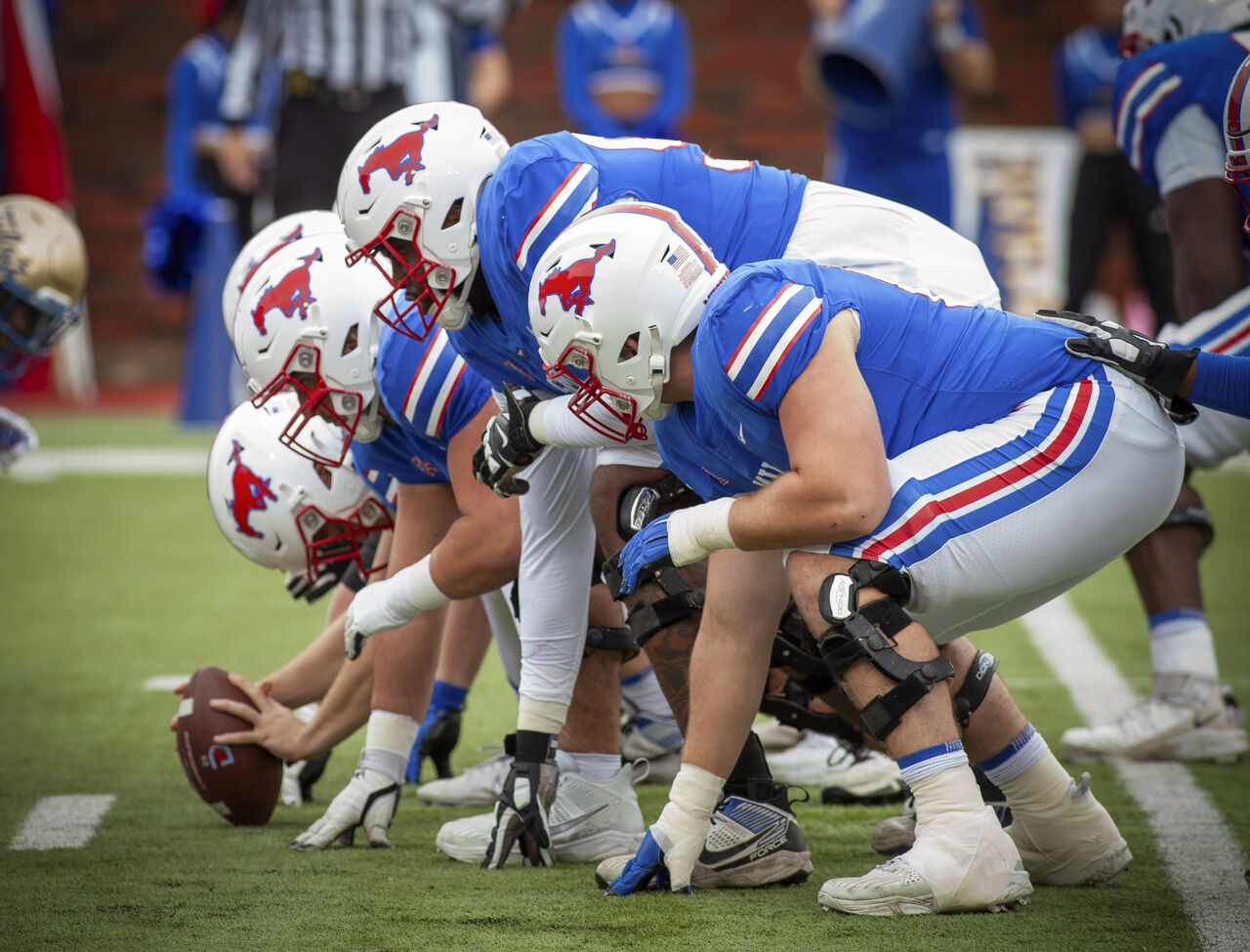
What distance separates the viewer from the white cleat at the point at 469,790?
3.50m

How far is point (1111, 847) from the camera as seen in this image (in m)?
2.73

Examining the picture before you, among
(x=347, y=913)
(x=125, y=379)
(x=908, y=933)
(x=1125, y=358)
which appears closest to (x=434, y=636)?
(x=347, y=913)

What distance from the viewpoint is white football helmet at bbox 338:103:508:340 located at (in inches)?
115

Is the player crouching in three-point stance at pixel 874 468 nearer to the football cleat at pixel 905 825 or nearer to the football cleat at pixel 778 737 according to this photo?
the football cleat at pixel 905 825

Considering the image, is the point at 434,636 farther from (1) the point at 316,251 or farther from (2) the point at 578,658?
(1) the point at 316,251

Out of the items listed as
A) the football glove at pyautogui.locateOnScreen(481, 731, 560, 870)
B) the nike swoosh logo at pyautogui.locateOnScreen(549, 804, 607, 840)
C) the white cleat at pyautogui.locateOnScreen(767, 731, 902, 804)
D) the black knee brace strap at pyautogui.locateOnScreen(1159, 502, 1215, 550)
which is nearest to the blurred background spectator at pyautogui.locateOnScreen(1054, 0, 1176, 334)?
the black knee brace strap at pyautogui.locateOnScreen(1159, 502, 1215, 550)

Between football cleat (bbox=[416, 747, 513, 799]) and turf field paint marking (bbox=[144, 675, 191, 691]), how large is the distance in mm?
1234

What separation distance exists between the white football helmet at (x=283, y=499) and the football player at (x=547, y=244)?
1.70 feet

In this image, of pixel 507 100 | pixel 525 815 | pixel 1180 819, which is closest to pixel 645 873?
pixel 525 815

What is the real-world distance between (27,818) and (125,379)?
1104cm

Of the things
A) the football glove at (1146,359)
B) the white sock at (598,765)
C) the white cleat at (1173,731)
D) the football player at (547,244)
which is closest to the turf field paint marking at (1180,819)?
the white cleat at (1173,731)

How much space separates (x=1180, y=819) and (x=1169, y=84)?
172 cm

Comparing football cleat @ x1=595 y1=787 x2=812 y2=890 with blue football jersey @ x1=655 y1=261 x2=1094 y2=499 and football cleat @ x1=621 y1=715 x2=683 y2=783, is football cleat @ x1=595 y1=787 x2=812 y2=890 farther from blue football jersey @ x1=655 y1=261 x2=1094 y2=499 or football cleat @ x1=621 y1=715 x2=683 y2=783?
football cleat @ x1=621 y1=715 x2=683 y2=783

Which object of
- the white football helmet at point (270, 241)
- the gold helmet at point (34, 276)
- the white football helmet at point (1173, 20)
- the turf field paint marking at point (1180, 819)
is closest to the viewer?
the turf field paint marking at point (1180, 819)
